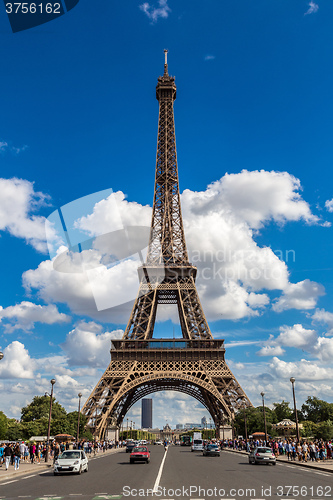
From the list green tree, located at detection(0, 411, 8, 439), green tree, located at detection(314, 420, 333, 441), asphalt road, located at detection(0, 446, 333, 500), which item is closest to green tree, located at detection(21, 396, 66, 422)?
green tree, located at detection(0, 411, 8, 439)

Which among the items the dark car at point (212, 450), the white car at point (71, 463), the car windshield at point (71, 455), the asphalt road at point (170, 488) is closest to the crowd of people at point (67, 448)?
the car windshield at point (71, 455)

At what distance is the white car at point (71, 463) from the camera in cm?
2622

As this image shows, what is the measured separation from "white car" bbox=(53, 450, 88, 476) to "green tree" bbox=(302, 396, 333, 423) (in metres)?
108

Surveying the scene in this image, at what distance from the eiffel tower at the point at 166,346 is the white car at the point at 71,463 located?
1604 inches

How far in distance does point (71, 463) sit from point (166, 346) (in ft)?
166

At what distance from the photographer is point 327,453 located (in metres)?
43.6

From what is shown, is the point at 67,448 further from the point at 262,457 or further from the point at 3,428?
the point at 3,428

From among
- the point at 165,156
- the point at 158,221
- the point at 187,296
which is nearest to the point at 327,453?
the point at 187,296

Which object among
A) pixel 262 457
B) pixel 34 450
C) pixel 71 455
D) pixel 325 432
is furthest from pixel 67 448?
pixel 325 432

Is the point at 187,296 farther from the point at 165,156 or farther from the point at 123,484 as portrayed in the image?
the point at 123,484

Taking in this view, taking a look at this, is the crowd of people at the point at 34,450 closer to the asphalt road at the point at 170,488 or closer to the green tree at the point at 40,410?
the asphalt road at the point at 170,488

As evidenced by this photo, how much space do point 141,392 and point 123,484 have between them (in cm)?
7382

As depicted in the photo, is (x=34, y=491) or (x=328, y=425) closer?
(x=34, y=491)

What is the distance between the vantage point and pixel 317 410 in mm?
125250
